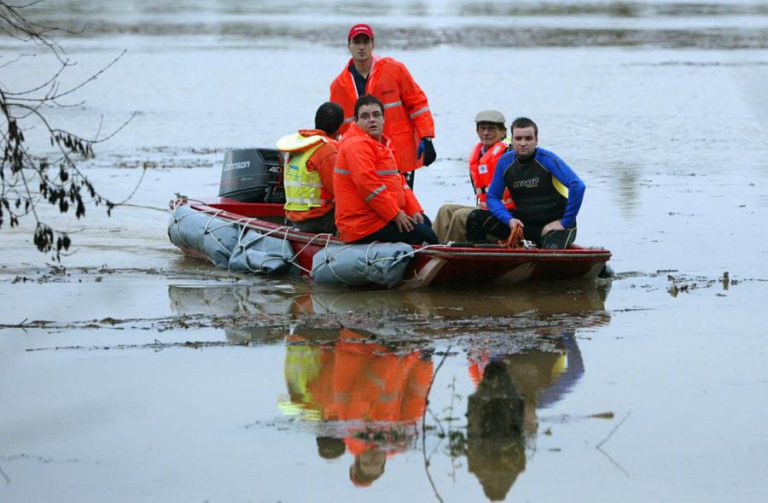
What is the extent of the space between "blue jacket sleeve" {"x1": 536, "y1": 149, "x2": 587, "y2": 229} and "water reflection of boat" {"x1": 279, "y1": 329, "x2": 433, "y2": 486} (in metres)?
2.19

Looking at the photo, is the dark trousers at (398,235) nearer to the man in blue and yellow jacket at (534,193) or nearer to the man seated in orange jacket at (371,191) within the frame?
the man seated in orange jacket at (371,191)

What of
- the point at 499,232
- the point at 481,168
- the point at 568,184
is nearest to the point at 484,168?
the point at 481,168

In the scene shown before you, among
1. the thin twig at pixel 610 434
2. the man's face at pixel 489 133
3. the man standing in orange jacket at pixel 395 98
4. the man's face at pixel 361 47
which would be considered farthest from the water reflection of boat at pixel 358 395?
the man's face at pixel 361 47


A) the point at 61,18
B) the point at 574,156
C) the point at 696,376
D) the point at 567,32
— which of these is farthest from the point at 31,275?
the point at 61,18

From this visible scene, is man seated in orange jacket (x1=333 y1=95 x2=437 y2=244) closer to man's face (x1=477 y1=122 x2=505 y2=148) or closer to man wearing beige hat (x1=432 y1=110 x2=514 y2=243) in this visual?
man wearing beige hat (x1=432 y1=110 x2=514 y2=243)

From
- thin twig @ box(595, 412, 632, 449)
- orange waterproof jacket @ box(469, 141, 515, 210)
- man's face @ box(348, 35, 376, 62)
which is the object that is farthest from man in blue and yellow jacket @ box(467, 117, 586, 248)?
thin twig @ box(595, 412, 632, 449)

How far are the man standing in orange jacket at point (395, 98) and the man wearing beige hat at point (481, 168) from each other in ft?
1.84

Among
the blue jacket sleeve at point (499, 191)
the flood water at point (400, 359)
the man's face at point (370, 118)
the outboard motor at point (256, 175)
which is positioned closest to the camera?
the flood water at point (400, 359)

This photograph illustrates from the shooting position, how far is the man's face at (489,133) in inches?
396

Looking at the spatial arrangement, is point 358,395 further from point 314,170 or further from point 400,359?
point 314,170

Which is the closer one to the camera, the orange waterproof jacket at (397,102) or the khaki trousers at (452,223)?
the khaki trousers at (452,223)

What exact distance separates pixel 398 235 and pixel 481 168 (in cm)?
101

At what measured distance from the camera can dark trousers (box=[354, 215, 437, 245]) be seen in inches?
376

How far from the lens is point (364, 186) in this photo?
365 inches
